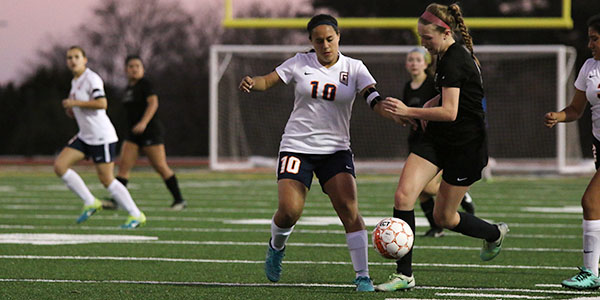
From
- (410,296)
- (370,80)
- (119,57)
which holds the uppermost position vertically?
(370,80)

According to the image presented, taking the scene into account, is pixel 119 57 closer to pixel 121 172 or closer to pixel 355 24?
pixel 355 24

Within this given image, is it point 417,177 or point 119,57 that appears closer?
point 417,177

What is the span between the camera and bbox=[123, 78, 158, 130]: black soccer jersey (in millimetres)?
13523

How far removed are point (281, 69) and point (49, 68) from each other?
4095cm

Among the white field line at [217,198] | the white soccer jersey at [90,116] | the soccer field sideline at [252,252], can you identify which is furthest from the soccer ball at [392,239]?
the white field line at [217,198]

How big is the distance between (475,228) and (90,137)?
18.6 feet

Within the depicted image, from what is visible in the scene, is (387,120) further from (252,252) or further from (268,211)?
(252,252)

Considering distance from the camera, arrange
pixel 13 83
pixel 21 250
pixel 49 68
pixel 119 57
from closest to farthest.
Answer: pixel 21 250 < pixel 13 83 < pixel 49 68 < pixel 119 57

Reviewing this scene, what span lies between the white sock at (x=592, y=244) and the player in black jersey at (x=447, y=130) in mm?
858

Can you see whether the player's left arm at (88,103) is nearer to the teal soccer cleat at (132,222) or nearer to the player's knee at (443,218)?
the teal soccer cleat at (132,222)

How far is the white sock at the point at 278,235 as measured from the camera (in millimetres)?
6875

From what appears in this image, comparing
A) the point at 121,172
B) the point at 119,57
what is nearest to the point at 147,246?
the point at 121,172

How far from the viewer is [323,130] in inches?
265

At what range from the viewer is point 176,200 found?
14.2 metres
